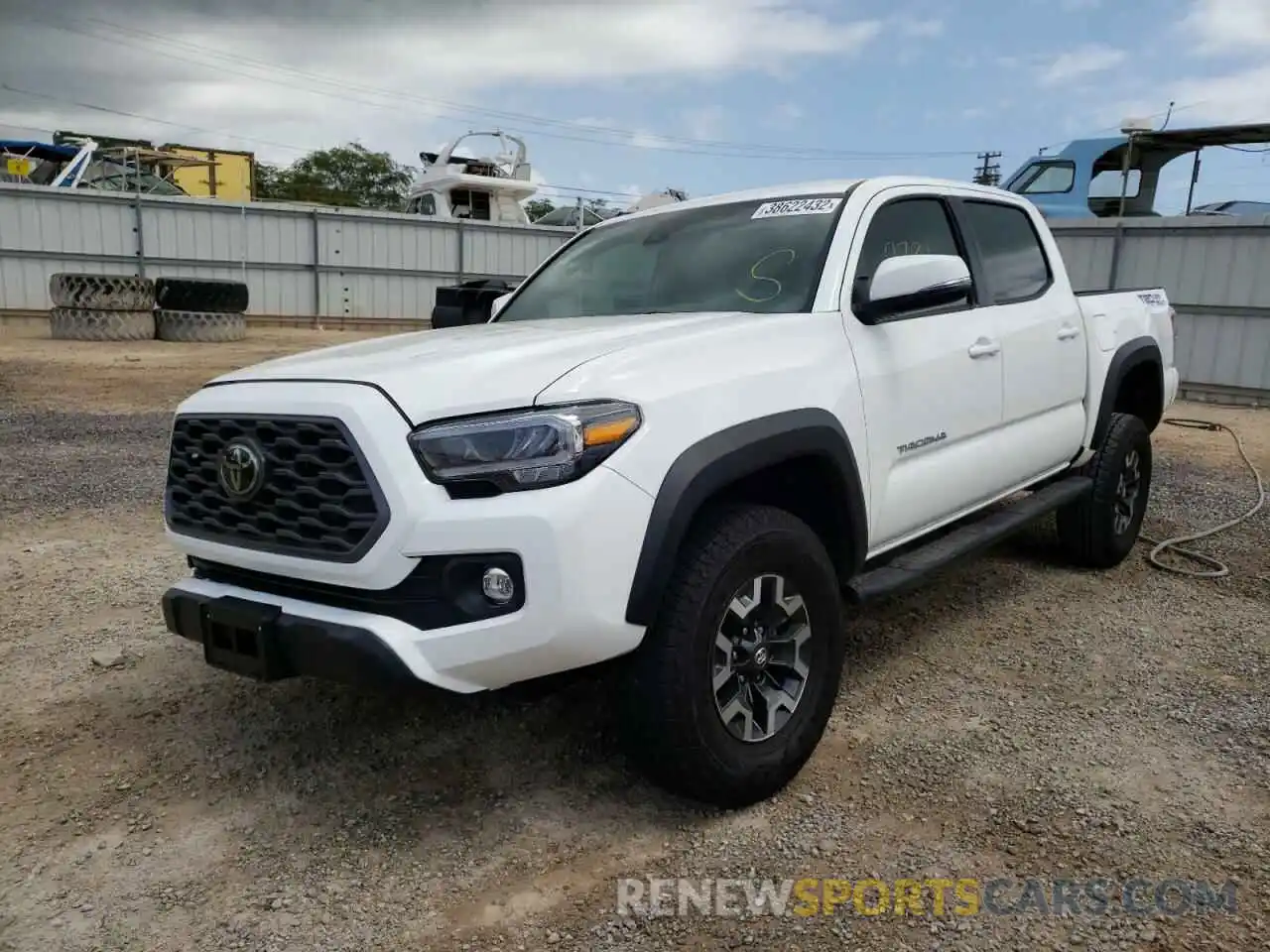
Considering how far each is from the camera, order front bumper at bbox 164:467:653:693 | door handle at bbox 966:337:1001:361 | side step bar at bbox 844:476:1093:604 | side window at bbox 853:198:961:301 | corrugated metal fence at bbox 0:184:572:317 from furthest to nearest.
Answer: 1. corrugated metal fence at bbox 0:184:572:317
2. door handle at bbox 966:337:1001:361
3. side window at bbox 853:198:961:301
4. side step bar at bbox 844:476:1093:604
5. front bumper at bbox 164:467:653:693

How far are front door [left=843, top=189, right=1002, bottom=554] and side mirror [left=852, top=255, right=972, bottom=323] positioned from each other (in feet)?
0.40

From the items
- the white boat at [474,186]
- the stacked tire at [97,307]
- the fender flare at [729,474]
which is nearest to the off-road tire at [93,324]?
the stacked tire at [97,307]

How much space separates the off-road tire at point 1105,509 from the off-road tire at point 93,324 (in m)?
14.4

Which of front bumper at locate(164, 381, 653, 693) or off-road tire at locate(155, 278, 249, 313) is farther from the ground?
off-road tire at locate(155, 278, 249, 313)

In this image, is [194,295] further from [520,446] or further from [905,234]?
[520,446]

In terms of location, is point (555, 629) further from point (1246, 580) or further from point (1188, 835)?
point (1246, 580)

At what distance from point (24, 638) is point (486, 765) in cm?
220

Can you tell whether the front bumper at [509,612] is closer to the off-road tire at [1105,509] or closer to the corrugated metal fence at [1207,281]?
the off-road tire at [1105,509]

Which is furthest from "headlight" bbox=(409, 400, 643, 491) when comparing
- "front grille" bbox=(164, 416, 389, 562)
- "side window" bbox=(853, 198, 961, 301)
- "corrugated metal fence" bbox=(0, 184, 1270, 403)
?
"corrugated metal fence" bbox=(0, 184, 1270, 403)

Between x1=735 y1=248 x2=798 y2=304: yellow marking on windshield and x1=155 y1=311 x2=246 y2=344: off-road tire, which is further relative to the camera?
x1=155 y1=311 x2=246 y2=344: off-road tire

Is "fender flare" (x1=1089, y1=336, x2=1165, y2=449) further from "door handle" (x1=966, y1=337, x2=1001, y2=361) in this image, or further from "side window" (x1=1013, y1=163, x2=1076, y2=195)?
"side window" (x1=1013, y1=163, x2=1076, y2=195)

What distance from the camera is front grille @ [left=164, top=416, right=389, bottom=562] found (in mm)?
2346

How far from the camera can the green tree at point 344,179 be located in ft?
175

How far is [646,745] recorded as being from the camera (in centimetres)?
248
